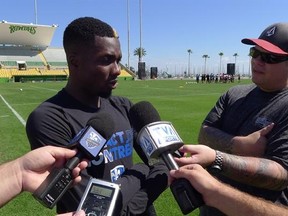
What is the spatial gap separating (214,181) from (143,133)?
1.34ft

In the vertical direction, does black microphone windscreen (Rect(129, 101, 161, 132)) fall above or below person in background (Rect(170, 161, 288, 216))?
above

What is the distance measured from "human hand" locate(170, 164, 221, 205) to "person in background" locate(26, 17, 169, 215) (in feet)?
2.25

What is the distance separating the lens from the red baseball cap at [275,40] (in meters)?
2.72

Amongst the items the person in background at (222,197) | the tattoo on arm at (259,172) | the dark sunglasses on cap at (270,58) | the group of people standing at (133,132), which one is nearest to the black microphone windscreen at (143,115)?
the group of people standing at (133,132)

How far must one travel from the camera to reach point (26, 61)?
66.2 metres

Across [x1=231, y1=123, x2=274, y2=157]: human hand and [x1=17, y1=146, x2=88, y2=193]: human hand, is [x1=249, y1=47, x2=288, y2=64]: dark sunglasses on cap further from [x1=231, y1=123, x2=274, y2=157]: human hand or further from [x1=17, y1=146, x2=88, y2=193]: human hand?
[x1=17, y1=146, x2=88, y2=193]: human hand

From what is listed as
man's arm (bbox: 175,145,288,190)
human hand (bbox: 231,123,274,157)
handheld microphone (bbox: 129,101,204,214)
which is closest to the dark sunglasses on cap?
human hand (bbox: 231,123,274,157)

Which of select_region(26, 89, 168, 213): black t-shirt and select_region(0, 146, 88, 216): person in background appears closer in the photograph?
select_region(0, 146, 88, 216): person in background

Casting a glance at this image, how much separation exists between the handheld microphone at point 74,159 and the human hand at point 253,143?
44.5 inches

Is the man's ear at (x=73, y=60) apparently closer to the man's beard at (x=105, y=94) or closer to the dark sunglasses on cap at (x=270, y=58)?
the man's beard at (x=105, y=94)

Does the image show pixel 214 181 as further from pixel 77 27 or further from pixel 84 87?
pixel 77 27

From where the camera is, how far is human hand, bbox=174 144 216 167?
186 centimetres

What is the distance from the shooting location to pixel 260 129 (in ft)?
8.95

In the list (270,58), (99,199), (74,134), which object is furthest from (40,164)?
(270,58)
